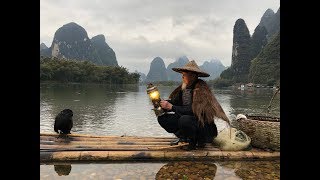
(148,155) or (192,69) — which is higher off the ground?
(192,69)

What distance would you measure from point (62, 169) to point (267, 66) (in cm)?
9103

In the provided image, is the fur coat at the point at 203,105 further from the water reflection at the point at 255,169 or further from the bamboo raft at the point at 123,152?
the water reflection at the point at 255,169

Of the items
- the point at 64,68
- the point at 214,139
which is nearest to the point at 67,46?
the point at 64,68

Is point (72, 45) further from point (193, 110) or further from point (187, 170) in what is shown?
point (187, 170)

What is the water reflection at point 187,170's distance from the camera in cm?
391

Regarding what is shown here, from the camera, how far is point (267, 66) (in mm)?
89250

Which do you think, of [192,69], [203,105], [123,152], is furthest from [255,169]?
[123,152]

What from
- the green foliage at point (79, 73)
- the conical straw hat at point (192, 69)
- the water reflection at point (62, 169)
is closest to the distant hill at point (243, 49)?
the green foliage at point (79, 73)

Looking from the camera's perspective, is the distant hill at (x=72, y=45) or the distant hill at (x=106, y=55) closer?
the distant hill at (x=72, y=45)

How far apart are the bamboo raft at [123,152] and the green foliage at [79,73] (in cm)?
6445

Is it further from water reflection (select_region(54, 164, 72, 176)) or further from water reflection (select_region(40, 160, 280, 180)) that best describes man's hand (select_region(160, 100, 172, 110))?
water reflection (select_region(54, 164, 72, 176))
